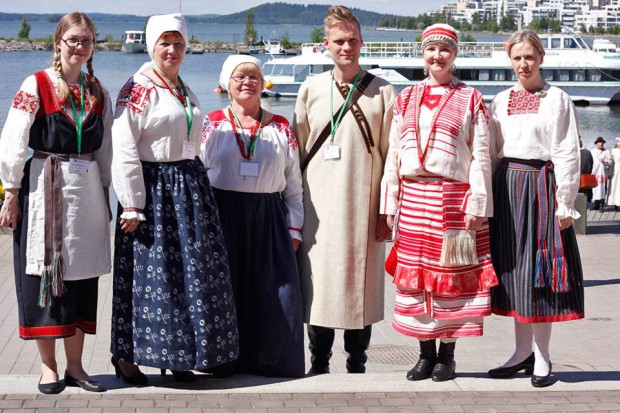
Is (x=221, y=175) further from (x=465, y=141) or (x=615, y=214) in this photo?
(x=615, y=214)

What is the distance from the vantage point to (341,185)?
5.46 meters

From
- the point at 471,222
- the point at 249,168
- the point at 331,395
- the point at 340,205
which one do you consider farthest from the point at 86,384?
the point at 471,222

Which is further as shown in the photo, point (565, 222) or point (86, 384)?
point (565, 222)

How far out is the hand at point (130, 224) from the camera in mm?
4820

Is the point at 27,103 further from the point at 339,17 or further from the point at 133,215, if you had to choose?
the point at 339,17

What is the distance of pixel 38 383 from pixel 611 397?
2693 mm

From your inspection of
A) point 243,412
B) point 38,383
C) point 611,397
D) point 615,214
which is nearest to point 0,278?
point 38,383

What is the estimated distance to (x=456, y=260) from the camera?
16.6 feet

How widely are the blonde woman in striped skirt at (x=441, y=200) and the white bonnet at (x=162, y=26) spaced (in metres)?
1.12

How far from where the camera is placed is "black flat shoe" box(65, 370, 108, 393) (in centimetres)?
495

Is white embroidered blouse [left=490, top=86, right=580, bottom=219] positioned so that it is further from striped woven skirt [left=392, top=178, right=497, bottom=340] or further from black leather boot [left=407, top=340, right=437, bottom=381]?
black leather boot [left=407, top=340, right=437, bottom=381]

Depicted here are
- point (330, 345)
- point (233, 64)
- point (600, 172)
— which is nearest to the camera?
point (233, 64)

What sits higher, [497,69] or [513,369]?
[497,69]

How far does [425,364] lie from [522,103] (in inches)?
53.6
